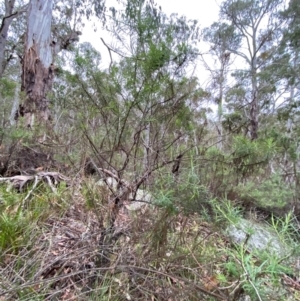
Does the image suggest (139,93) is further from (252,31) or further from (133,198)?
(252,31)

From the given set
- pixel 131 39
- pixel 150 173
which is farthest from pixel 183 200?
pixel 131 39

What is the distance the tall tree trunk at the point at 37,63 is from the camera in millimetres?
3584

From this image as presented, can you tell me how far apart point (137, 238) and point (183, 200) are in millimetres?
378

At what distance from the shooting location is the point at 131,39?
1669mm

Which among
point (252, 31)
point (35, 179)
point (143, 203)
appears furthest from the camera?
point (252, 31)

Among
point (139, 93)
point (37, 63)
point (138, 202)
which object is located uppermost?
point (37, 63)

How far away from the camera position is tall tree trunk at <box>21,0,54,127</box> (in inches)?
141

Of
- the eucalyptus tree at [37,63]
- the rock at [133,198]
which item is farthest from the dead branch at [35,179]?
the eucalyptus tree at [37,63]

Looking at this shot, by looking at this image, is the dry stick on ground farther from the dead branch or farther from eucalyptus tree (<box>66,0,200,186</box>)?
eucalyptus tree (<box>66,0,200,186</box>)

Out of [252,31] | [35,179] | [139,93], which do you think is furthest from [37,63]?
[252,31]

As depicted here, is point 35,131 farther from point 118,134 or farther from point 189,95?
point 189,95

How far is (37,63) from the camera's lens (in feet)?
12.1

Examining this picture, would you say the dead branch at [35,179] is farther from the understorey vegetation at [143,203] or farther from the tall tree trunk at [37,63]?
the tall tree trunk at [37,63]

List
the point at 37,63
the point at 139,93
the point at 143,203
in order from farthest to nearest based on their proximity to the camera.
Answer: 1. the point at 37,63
2. the point at 143,203
3. the point at 139,93
